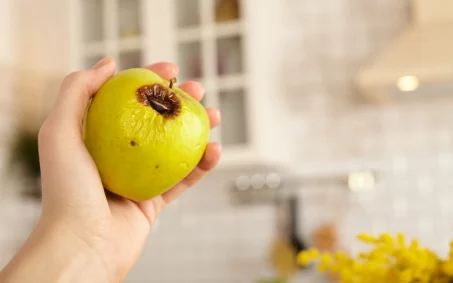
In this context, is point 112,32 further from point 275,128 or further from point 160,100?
point 160,100

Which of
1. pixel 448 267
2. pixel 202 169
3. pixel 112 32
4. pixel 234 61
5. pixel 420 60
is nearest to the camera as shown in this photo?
pixel 448 267

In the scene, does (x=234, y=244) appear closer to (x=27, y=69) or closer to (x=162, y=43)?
(x=162, y=43)

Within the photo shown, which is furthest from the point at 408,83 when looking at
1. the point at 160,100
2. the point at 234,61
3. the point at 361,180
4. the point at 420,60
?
the point at 160,100

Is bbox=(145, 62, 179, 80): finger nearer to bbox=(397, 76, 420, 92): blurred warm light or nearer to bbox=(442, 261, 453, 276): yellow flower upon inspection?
bbox=(442, 261, 453, 276): yellow flower

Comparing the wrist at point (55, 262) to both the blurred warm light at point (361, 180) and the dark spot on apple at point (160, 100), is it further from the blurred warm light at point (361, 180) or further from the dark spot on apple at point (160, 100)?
the blurred warm light at point (361, 180)

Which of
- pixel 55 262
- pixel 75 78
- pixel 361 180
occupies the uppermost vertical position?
pixel 75 78
